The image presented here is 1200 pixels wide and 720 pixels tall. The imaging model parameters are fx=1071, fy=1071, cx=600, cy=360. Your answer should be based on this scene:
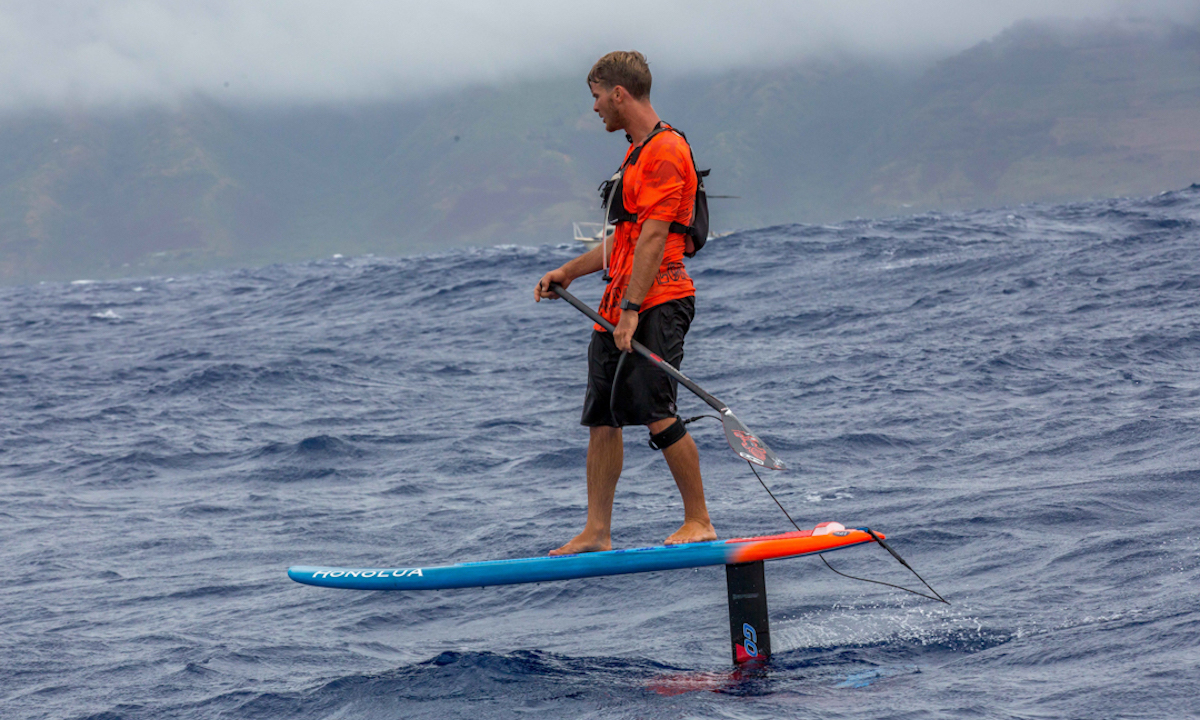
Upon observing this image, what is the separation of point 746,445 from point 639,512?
10.7ft

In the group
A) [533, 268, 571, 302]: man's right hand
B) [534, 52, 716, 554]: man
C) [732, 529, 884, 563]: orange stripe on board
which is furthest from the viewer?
[533, 268, 571, 302]: man's right hand

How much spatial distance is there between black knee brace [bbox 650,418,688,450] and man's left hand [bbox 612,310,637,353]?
0.45m

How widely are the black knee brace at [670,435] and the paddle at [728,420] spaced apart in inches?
7.1

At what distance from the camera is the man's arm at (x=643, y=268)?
4840 mm

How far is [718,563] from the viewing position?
466 cm

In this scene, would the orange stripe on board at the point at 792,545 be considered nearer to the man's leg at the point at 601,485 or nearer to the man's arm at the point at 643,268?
the man's leg at the point at 601,485

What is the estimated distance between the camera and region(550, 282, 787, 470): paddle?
4891 mm

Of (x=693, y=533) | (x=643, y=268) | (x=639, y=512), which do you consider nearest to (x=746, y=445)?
(x=693, y=533)

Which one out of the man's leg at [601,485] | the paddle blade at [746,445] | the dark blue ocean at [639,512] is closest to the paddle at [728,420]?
the paddle blade at [746,445]

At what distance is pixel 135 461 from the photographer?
11578mm

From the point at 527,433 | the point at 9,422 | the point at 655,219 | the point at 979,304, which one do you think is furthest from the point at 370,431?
the point at 979,304

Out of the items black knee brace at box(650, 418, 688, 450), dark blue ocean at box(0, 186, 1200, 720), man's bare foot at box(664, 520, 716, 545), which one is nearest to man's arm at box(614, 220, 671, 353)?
black knee brace at box(650, 418, 688, 450)

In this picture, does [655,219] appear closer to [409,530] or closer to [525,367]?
[409,530]

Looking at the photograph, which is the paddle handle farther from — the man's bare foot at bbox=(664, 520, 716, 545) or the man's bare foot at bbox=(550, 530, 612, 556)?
the man's bare foot at bbox=(550, 530, 612, 556)
